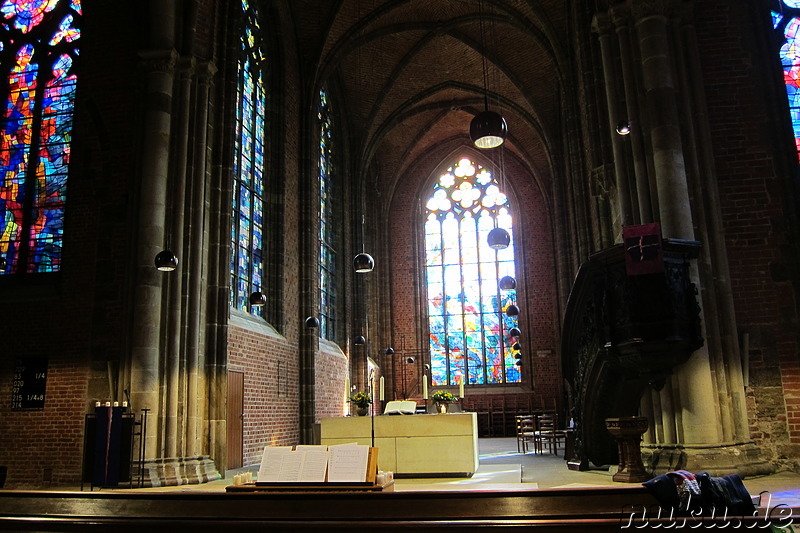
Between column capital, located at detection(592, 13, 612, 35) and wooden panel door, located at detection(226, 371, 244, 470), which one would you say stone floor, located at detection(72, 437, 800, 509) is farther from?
column capital, located at detection(592, 13, 612, 35)

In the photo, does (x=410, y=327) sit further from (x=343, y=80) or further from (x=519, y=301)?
(x=343, y=80)

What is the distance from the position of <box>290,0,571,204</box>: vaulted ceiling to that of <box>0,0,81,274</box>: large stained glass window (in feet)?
21.5

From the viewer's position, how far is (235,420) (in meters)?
12.9

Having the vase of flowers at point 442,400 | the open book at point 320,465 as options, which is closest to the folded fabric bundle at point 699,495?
the open book at point 320,465

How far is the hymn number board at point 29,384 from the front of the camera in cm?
1098

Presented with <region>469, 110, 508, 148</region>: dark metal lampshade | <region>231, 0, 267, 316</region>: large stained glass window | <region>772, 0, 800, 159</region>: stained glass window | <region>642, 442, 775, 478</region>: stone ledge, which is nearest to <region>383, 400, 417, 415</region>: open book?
<region>642, 442, 775, 478</region>: stone ledge

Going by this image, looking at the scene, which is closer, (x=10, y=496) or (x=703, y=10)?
(x=10, y=496)

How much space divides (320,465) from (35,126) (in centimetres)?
1137

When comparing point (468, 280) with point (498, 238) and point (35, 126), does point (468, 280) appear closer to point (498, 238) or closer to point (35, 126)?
point (498, 238)

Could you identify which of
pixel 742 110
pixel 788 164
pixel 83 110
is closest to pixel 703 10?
pixel 742 110

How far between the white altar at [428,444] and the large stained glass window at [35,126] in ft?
22.4

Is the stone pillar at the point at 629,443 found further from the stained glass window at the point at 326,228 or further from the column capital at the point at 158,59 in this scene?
the stained glass window at the point at 326,228

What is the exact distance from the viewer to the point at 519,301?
83.7 ft

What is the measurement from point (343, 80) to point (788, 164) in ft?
49.2
